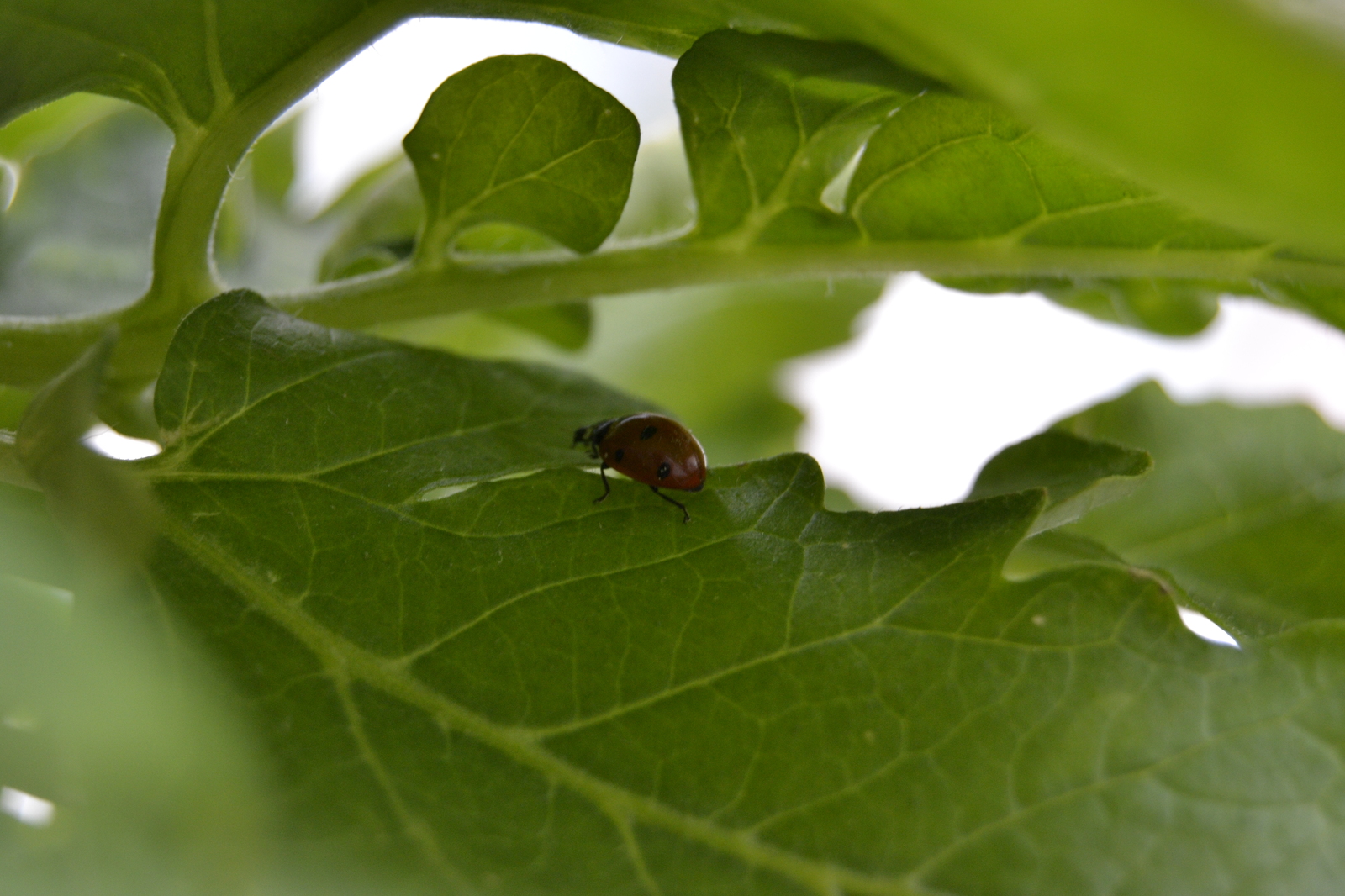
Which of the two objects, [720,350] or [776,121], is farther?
[720,350]

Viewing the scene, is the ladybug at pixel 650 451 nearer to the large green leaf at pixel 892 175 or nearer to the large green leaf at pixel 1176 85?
the large green leaf at pixel 892 175

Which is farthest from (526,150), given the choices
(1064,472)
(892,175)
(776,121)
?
(1064,472)

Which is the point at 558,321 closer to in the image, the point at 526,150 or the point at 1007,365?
the point at 526,150

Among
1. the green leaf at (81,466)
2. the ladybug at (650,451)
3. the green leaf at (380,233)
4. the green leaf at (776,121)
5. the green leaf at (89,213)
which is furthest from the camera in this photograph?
the green leaf at (89,213)

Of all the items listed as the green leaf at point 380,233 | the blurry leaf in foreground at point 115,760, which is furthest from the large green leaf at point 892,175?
the blurry leaf in foreground at point 115,760

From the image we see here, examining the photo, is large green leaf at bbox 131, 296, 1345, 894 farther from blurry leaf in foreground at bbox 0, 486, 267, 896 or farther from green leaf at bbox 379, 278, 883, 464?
green leaf at bbox 379, 278, 883, 464

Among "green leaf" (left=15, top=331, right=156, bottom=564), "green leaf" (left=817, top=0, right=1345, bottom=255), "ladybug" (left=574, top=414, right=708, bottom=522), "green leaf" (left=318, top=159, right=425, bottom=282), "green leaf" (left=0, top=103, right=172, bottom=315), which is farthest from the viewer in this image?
"green leaf" (left=0, top=103, right=172, bottom=315)

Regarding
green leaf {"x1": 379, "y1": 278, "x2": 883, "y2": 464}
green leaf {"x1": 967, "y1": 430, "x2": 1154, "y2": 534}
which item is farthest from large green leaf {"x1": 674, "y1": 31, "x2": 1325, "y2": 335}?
green leaf {"x1": 379, "y1": 278, "x2": 883, "y2": 464}
